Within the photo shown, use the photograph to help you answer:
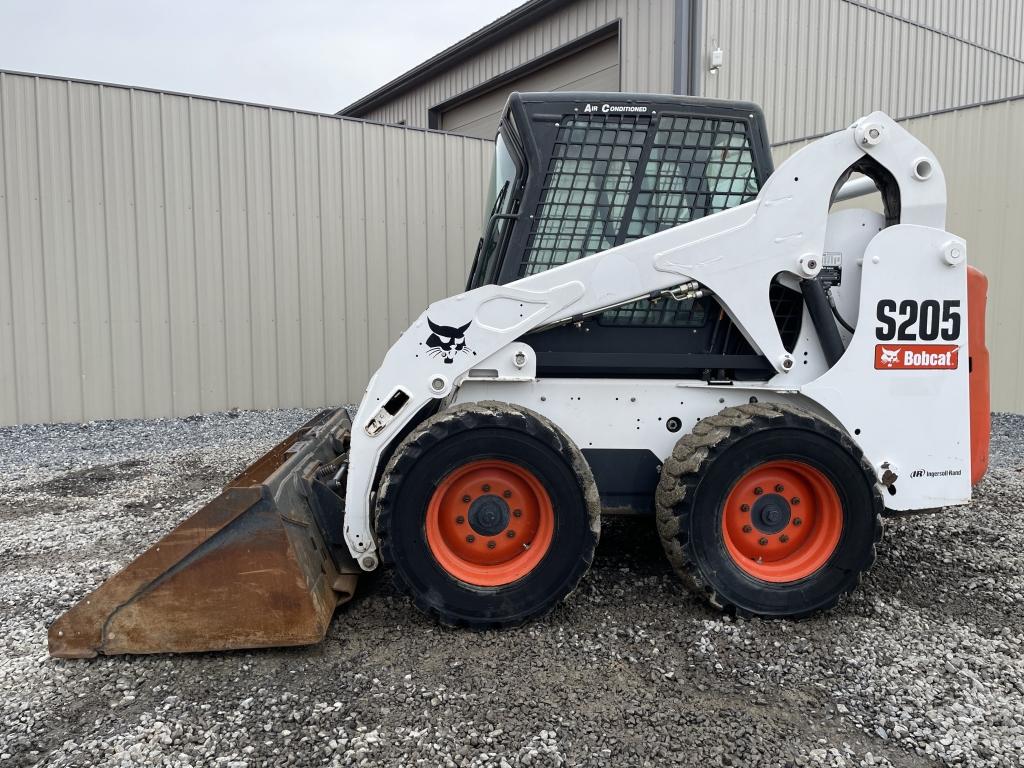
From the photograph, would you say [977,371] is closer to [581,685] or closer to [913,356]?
[913,356]

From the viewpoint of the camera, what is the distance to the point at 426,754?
7.11 feet

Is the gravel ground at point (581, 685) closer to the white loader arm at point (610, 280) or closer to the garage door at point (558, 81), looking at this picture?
the white loader arm at point (610, 280)

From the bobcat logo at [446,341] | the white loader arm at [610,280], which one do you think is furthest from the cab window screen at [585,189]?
the bobcat logo at [446,341]

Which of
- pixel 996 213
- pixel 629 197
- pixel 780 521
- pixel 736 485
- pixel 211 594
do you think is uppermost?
pixel 996 213

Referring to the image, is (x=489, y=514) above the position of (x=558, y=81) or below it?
below

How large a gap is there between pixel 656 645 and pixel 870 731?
0.82m

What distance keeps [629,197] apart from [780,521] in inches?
64.6

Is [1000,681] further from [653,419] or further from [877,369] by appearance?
[653,419]

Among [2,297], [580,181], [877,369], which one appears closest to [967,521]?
[877,369]

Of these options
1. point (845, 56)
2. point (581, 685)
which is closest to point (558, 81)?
point (845, 56)

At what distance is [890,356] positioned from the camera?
3.15m

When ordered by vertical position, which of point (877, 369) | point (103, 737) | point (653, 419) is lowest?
point (103, 737)

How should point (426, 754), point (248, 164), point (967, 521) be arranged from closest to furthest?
point (426, 754) < point (967, 521) < point (248, 164)

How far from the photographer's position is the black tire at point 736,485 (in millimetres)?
2965
